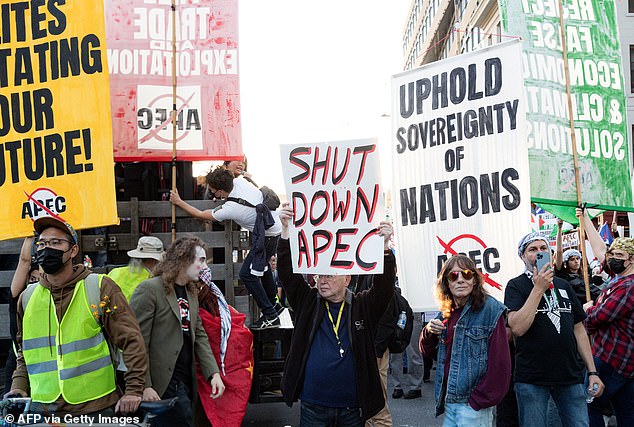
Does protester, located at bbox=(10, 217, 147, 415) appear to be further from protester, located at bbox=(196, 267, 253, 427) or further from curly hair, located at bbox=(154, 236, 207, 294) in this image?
protester, located at bbox=(196, 267, 253, 427)

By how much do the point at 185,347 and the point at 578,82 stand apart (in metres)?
4.76

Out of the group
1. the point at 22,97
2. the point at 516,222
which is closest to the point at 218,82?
the point at 22,97

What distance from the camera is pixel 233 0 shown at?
23.5ft

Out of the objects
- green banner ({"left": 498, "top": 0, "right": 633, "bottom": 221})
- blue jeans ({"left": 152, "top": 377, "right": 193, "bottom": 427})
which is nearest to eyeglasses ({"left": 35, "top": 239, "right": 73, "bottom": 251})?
blue jeans ({"left": 152, "top": 377, "right": 193, "bottom": 427})

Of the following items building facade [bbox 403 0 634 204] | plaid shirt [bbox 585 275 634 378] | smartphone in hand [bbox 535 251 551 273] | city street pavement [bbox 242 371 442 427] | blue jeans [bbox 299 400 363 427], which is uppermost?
building facade [bbox 403 0 634 204]

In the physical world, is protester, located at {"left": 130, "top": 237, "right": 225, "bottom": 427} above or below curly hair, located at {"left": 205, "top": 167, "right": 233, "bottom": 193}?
below

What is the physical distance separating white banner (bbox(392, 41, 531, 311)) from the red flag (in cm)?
134

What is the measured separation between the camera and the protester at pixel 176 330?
4758 mm

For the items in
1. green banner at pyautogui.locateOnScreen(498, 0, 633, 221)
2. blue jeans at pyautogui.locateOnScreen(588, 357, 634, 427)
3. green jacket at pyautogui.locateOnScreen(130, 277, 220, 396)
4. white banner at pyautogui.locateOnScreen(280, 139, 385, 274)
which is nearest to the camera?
green jacket at pyautogui.locateOnScreen(130, 277, 220, 396)

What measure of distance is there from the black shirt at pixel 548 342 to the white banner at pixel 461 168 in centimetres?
35

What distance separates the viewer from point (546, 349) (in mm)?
4953

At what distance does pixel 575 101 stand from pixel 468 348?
3862mm

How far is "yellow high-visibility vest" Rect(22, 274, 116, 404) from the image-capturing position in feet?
12.8

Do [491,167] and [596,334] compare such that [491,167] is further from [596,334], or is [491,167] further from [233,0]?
[233,0]
